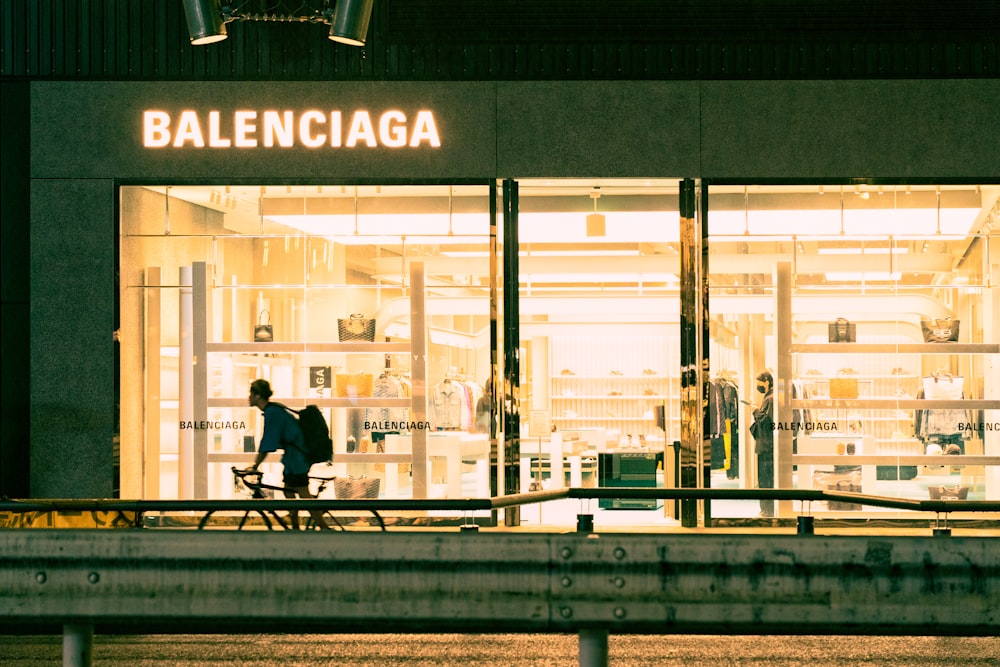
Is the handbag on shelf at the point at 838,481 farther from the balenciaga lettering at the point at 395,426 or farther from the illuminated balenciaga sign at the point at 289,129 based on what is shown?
the illuminated balenciaga sign at the point at 289,129

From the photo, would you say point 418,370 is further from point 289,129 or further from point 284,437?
point 289,129

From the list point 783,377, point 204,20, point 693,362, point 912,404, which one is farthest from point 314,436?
point 912,404

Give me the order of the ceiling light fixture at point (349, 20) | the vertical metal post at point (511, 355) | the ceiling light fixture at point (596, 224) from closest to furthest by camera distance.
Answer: the ceiling light fixture at point (349, 20)
the vertical metal post at point (511, 355)
the ceiling light fixture at point (596, 224)

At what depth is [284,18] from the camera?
1405 centimetres

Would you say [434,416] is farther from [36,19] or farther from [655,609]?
[655,609]

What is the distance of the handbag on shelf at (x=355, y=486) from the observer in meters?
14.5

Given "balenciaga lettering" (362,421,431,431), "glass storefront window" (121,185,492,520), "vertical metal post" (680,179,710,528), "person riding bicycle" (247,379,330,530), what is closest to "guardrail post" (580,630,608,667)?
"person riding bicycle" (247,379,330,530)

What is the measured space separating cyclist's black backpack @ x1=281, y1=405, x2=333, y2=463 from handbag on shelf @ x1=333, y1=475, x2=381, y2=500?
227 cm

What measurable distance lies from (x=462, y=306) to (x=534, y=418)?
1985mm

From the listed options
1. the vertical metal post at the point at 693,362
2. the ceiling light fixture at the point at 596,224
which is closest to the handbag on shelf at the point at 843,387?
the vertical metal post at the point at 693,362

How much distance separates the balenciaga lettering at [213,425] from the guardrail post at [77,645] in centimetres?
→ 989

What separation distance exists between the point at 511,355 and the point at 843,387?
386cm

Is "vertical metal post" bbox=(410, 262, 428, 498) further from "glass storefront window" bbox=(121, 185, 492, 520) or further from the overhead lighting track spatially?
the overhead lighting track

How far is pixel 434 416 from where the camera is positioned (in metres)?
14.4
